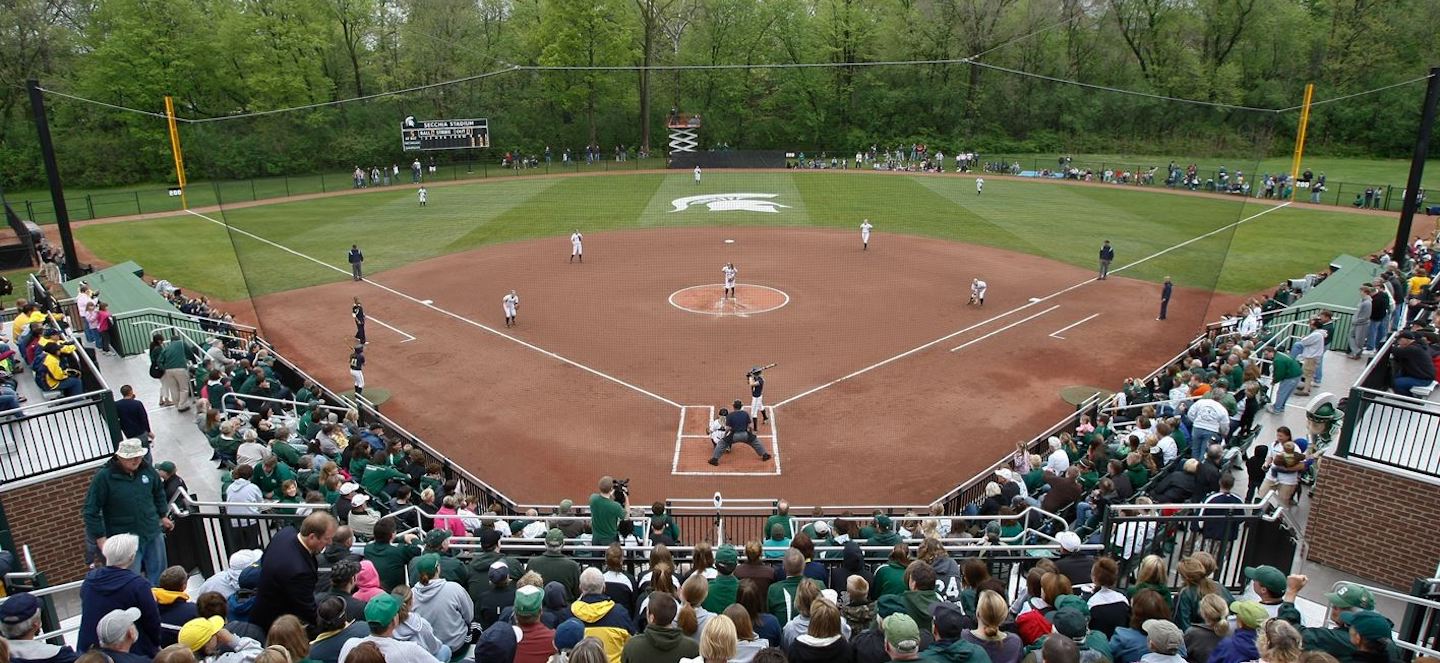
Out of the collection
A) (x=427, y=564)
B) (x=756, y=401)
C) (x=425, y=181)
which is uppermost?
(x=425, y=181)

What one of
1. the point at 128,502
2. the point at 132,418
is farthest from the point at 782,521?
the point at 132,418

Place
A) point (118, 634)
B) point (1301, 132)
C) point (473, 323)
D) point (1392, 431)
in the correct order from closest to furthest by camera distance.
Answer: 1. point (118, 634)
2. point (1392, 431)
3. point (473, 323)
4. point (1301, 132)

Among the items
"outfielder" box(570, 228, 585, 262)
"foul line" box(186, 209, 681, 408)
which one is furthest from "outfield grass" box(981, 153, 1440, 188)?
"foul line" box(186, 209, 681, 408)

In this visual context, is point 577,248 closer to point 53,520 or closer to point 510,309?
point 510,309

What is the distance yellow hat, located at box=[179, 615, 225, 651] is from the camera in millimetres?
6047

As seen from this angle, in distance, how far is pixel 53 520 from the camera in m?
10.4

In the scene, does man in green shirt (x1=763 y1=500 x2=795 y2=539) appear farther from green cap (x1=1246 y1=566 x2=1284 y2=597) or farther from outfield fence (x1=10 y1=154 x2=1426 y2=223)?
outfield fence (x1=10 y1=154 x2=1426 y2=223)

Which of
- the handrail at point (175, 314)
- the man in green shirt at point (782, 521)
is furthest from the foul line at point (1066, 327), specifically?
the handrail at point (175, 314)

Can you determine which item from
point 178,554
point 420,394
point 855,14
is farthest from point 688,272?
point 855,14

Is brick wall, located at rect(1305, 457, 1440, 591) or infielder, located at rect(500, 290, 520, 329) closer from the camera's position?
brick wall, located at rect(1305, 457, 1440, 591)

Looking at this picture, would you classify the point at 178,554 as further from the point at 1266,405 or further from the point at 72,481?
the point at 1266,405

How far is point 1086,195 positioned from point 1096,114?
530 centimetres

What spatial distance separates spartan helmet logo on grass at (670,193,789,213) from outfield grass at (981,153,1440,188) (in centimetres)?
1240

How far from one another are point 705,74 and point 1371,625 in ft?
131
